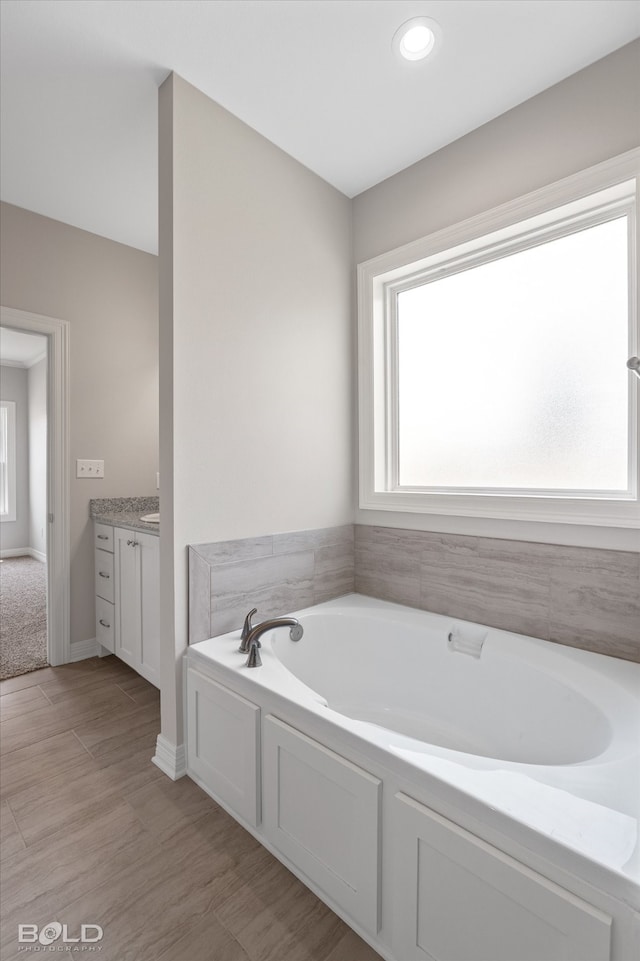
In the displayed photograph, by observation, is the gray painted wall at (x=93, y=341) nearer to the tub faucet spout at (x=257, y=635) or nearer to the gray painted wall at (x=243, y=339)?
the gray painted wall at (x=243, y=339)

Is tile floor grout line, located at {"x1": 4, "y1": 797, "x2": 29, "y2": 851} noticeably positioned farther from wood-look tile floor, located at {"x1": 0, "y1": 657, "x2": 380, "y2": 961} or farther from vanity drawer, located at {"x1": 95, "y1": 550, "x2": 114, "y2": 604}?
vanity drawer, located at {"x1": 95, "y1": 550, "x2": 114, "y2": 604}

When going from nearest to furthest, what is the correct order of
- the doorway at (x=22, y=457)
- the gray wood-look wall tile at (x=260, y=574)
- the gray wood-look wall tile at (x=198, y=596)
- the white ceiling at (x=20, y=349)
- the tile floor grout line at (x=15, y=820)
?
the tile floor grout line at (x=15, y=820)
the gray wood-look wall tile at (x=198, y=596)
the gray wood-look wall tile at (x=260, y=574)
the white ceiling at (x=20, y=349)
the doorway at (x=22, y=457)

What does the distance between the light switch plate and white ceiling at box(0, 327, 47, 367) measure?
258cm

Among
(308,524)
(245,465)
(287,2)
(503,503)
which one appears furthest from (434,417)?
(287,2)

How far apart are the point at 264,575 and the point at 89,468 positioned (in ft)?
5.03

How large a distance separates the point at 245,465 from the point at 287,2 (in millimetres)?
1570

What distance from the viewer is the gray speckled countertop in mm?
2459

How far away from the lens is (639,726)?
1.17 meters

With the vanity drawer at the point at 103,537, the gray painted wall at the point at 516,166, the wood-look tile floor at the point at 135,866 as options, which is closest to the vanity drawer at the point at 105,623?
the vanity drawer at the point at 103,537

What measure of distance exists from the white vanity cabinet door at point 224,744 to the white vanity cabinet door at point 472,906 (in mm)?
551

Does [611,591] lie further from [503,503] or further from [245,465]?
[245,465]

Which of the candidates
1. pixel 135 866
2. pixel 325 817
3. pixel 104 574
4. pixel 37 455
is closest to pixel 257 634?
pixel 325 817

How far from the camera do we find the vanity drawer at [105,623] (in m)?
2.60

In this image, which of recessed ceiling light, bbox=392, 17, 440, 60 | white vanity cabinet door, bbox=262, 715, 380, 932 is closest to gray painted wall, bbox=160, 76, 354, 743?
white vanity cabinet door, bbox=262, 715, 380, 932
